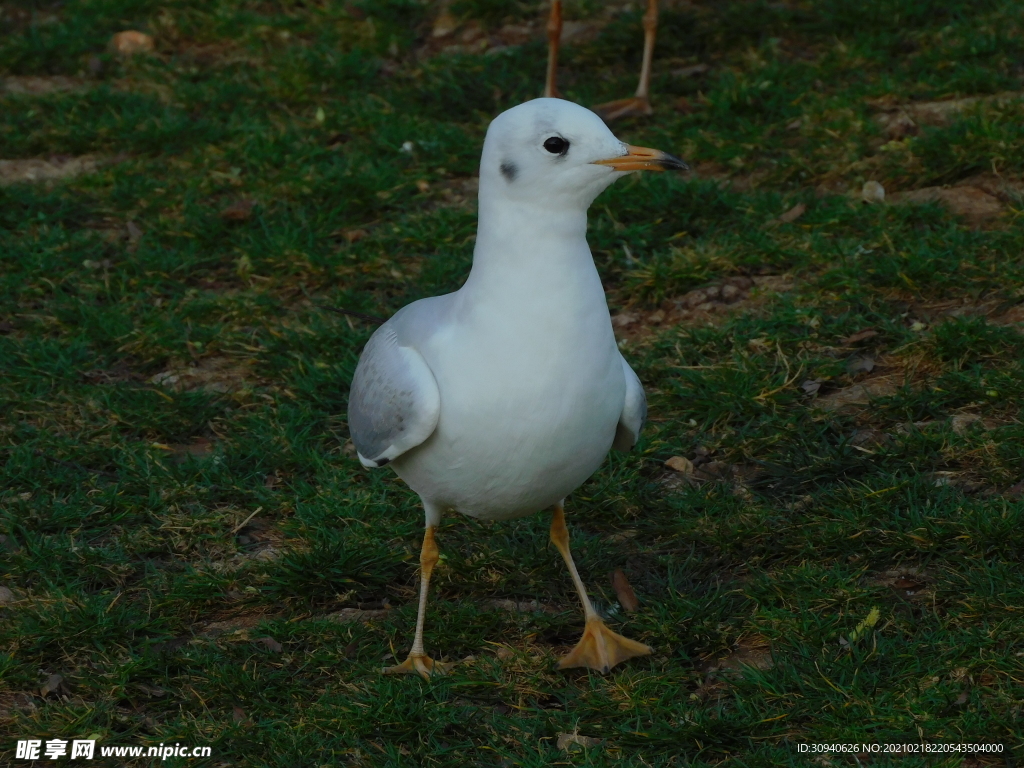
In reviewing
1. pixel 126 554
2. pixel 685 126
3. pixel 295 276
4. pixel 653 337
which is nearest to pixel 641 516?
pixel 653 337

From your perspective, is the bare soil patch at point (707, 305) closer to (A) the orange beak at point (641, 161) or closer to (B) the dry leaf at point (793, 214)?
(B) the dry leaf at point (793, 214)

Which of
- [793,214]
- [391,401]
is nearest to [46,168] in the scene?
[793,214]

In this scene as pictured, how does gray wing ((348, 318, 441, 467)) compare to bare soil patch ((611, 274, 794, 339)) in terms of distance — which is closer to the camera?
gray wing ((348, 318, 441, 467))

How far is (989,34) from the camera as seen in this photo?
7059 mm

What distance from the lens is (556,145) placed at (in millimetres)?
3377

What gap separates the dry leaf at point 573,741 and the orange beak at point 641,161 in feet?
4.96

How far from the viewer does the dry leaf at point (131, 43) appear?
824 centimetres

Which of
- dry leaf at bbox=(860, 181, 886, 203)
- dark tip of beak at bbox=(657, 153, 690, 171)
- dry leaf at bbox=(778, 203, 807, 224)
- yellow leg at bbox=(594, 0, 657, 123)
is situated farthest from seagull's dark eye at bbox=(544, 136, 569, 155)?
yellow leg at bbox=(594, 0, 657, 123)

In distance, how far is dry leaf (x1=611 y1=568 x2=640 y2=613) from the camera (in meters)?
4.07

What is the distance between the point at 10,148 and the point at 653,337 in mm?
3988

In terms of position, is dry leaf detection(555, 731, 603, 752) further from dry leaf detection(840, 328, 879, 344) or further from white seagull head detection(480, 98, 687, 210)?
dry leaf detection(840, 328, 879, 344)

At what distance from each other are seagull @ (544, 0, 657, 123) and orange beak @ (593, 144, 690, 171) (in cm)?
373

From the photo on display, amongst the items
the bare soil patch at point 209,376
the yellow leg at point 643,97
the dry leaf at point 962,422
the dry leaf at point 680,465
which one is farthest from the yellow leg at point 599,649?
the yellow leg at point 643,97

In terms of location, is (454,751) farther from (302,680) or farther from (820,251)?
(820,251)
